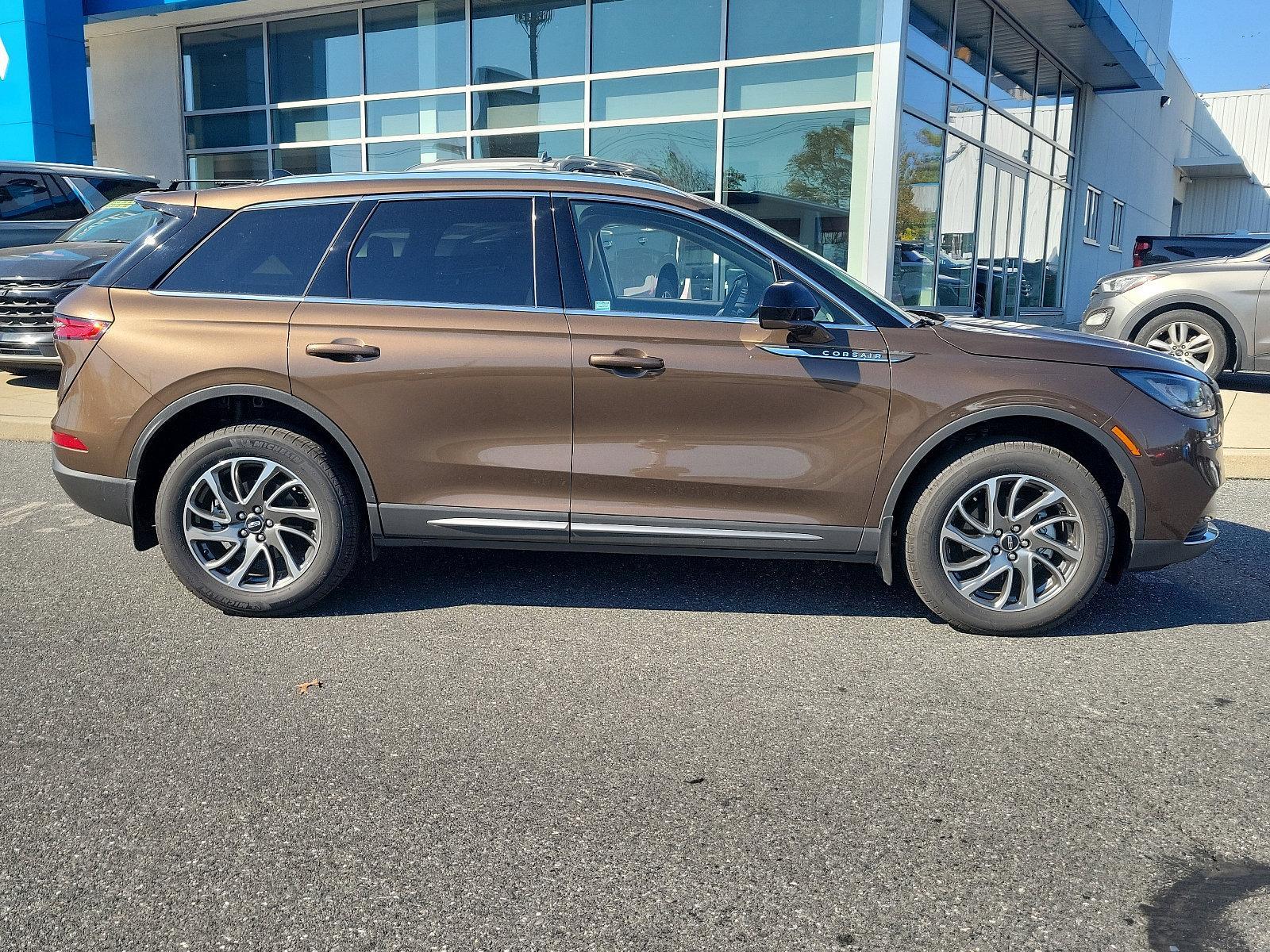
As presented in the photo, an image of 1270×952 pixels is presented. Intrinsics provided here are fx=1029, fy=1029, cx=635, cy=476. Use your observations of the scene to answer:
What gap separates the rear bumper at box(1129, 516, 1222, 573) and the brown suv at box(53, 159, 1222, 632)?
1 cm

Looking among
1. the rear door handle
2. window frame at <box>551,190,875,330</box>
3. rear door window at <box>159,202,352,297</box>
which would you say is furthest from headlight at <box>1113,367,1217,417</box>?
rear door window at <box>159,202,352,297</box>

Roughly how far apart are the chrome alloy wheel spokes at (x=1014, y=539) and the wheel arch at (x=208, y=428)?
2341 mm

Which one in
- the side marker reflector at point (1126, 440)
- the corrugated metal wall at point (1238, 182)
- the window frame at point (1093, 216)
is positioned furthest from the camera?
the corrugated metal wall at point (1238, 182)

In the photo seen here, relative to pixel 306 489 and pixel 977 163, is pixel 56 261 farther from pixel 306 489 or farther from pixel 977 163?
pixel 977 163

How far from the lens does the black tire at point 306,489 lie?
410 cm

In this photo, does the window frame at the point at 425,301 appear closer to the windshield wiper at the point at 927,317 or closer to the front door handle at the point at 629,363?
the front door handle at the point at 629,363

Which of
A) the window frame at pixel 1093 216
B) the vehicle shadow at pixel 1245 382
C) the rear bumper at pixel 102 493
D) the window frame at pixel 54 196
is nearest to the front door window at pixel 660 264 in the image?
the rear bumper at pixel 102 493

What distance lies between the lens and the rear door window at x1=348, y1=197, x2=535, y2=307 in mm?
4125

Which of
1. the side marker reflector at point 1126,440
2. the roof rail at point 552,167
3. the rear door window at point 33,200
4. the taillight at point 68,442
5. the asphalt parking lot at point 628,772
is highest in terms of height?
the rear door window at point 33,200

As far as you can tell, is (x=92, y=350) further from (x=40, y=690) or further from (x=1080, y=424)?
(x=1080, y=424)

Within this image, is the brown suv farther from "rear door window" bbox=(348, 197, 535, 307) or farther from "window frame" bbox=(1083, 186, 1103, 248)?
"window frame" bbox=(1083, 186, 1103, 248)

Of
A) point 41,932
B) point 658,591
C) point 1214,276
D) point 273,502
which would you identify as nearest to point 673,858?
point 41,932

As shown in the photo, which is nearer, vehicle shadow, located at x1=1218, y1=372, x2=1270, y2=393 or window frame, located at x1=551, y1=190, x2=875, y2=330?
window frame, located at x1=551, y1=190, x2=875, y2=330

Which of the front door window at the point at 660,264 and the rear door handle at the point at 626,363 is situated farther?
the front door window at the point at 660,264
